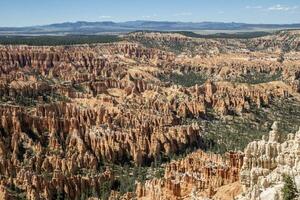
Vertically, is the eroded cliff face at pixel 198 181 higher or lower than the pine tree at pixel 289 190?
lower

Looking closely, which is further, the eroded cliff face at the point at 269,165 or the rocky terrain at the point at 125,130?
the rocky terrain at the point at 125,130

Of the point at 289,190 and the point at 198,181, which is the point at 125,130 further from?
the point at 289,190

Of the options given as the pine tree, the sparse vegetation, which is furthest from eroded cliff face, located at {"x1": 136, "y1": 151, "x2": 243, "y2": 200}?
the sparse vegetation

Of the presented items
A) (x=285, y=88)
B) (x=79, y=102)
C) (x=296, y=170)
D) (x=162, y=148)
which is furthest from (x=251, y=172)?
(x=285, y=88)

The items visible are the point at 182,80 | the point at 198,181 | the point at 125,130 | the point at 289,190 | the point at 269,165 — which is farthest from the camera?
the point at 182,80

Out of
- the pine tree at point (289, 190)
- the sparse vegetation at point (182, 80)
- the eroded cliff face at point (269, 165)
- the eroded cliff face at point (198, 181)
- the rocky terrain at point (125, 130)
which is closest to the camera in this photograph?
the pine tree at point (289, 190)

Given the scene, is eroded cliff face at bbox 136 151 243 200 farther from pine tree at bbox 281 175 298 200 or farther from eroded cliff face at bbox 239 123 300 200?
pine tree at bbox 281 175 298 200

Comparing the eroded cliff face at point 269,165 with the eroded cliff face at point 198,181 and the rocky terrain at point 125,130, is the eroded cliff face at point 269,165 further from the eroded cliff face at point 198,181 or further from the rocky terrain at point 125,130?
the eroded cliff face at point 198,181

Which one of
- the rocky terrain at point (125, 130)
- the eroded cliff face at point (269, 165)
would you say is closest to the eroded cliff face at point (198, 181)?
the rocky terrain at point (125, 130)

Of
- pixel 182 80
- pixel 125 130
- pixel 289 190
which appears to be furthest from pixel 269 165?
pixel 182 80
